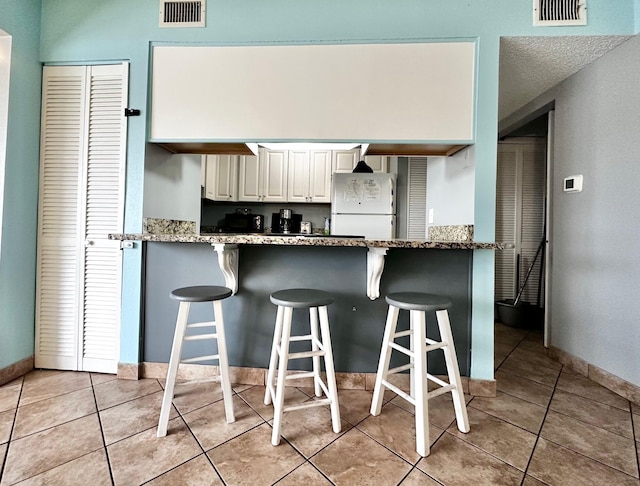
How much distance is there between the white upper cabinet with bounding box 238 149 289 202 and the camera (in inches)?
145

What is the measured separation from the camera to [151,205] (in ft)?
6.34

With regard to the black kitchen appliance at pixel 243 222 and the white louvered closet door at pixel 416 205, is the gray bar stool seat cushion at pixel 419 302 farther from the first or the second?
the black kitchen appliance at pixel 243 222

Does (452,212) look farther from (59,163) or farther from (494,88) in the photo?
(59,163)

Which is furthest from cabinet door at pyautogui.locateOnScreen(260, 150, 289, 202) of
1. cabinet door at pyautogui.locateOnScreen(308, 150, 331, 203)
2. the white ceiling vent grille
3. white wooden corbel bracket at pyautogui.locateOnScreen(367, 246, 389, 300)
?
white wooden corbel bracket at pyautogui.locateOnScreen(367, 246, 389, 300)

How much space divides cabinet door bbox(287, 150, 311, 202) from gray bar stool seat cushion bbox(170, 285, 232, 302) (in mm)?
2309

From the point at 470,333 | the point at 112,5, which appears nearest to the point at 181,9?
the point at 112,5

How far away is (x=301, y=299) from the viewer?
53.3 inches

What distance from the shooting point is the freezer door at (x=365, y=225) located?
317 cm

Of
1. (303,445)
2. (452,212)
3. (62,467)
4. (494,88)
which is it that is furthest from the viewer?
(452,212)

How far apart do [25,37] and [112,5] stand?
585mm

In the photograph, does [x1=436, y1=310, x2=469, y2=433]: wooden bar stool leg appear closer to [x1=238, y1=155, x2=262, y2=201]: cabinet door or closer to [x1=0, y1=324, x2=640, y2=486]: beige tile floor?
[x1=0, y1=324, x2=640, y2=486]: beige tile floor

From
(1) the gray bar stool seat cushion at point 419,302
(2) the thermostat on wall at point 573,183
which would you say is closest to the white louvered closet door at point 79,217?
(1) the gray bar stool seat cushion at point 419,302

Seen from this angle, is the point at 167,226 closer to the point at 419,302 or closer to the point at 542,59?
the point at 419,302

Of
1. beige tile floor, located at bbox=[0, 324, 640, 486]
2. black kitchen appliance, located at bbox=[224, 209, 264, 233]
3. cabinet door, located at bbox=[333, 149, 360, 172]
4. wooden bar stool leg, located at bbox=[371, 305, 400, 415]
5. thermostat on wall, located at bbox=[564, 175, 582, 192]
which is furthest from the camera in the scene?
black kitchen appliance, located at bbox=[224, 209, 264, 233]
